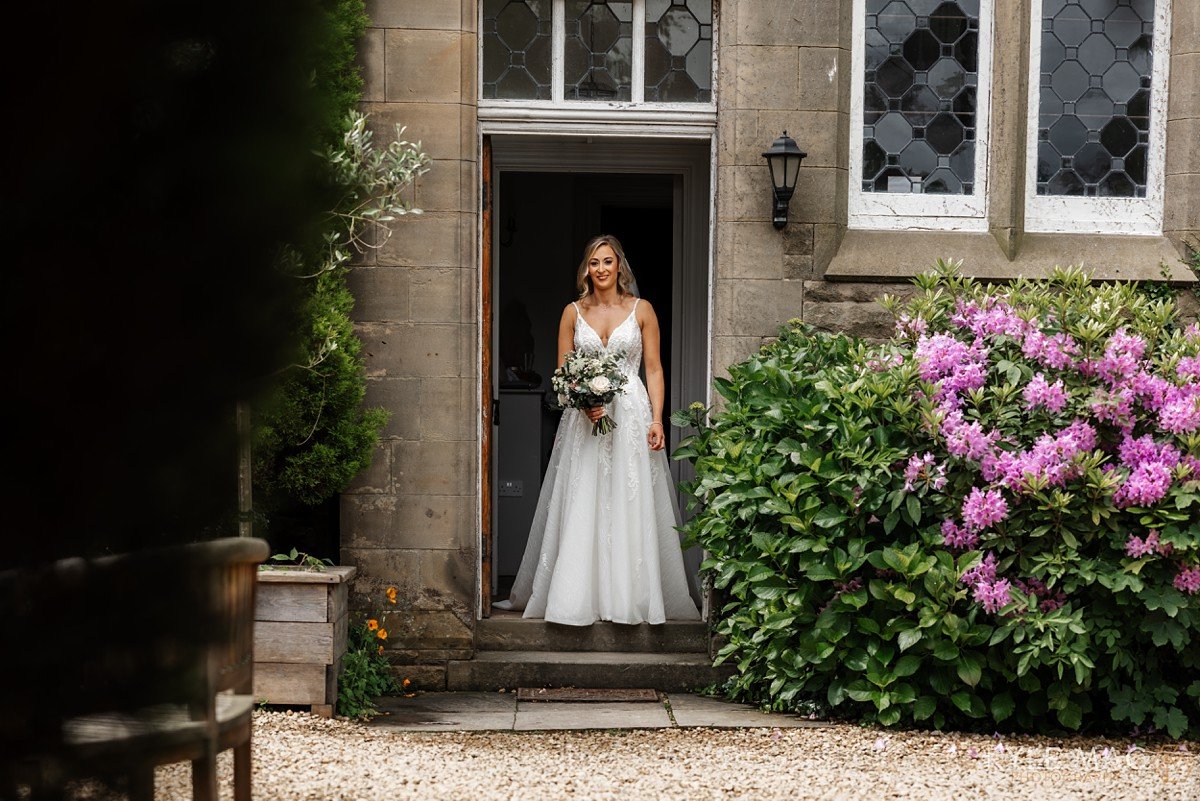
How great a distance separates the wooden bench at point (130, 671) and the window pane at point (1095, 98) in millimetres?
6472

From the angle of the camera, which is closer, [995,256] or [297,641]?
[297,641]

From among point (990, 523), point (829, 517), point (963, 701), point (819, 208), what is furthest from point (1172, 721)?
point (819, 208)

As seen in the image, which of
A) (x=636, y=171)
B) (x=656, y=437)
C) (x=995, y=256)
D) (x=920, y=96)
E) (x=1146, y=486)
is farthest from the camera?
(x=636, y=171)

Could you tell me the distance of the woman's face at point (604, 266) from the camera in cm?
679

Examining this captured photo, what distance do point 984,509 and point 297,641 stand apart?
2.86m

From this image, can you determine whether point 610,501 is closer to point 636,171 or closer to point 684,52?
point 636,171

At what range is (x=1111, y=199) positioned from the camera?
6.68 m

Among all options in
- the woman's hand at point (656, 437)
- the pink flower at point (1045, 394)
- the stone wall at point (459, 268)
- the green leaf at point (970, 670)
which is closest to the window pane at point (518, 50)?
the stone wall at point (459, 268)

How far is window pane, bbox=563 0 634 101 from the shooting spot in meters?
6.38

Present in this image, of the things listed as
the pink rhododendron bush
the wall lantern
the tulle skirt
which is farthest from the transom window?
the pink rhododendron bush

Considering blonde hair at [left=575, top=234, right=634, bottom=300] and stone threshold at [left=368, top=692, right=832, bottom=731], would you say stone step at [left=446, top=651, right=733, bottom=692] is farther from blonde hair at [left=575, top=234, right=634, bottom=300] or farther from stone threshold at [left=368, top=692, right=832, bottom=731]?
blonde hair at [left=575, top=234, right=634, bottom=300]

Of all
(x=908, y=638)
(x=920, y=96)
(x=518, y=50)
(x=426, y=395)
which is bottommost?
(x=908, y=638)

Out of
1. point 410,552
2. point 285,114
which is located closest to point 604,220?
point 410,552

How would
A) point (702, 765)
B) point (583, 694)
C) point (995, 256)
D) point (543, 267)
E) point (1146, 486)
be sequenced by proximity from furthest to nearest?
point (543, 267)
point (995, 256)
point (583, 694)
point (1146, 486)
point (702, 765)
